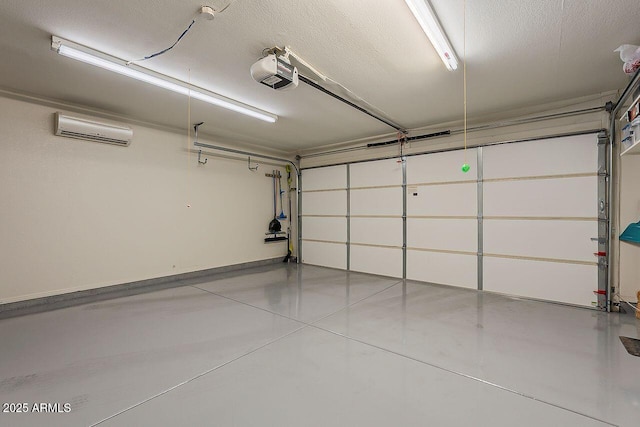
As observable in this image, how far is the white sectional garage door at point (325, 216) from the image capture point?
20.2 ft

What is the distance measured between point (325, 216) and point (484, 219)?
3299 mm

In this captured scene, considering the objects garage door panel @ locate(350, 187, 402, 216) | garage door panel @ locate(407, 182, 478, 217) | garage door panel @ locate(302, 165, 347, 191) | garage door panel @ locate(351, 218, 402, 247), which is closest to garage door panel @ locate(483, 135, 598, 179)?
garage door panel @ locate(407, 182, 478, 217)

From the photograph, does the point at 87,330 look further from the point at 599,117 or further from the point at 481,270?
the point at 599,117

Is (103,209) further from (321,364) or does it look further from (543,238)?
(543,238)

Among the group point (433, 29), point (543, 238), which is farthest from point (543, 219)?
point (433, 29)

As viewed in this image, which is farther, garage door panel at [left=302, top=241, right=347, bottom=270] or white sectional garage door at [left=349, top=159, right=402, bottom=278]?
garage door panel at [left=302, top=241, right=347, bottom=270]

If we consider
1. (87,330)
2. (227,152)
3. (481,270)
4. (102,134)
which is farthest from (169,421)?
(227,152)

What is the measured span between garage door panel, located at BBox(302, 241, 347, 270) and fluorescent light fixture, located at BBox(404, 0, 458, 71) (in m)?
4.21

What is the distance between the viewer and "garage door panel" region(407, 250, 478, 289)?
4.49m

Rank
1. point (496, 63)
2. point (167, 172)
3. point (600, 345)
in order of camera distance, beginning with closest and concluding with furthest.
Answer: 1. point (600, 345)
2. point (496, 63)
3. point (167, 172)

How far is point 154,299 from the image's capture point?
12.9 ft

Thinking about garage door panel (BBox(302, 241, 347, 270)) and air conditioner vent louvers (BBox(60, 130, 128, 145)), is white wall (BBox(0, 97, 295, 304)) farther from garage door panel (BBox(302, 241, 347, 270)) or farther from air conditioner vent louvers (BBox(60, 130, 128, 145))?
garage door panel (BBox(302, 241, 347, 270))

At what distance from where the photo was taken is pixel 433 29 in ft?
7.11

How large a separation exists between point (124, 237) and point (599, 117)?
714 cm
